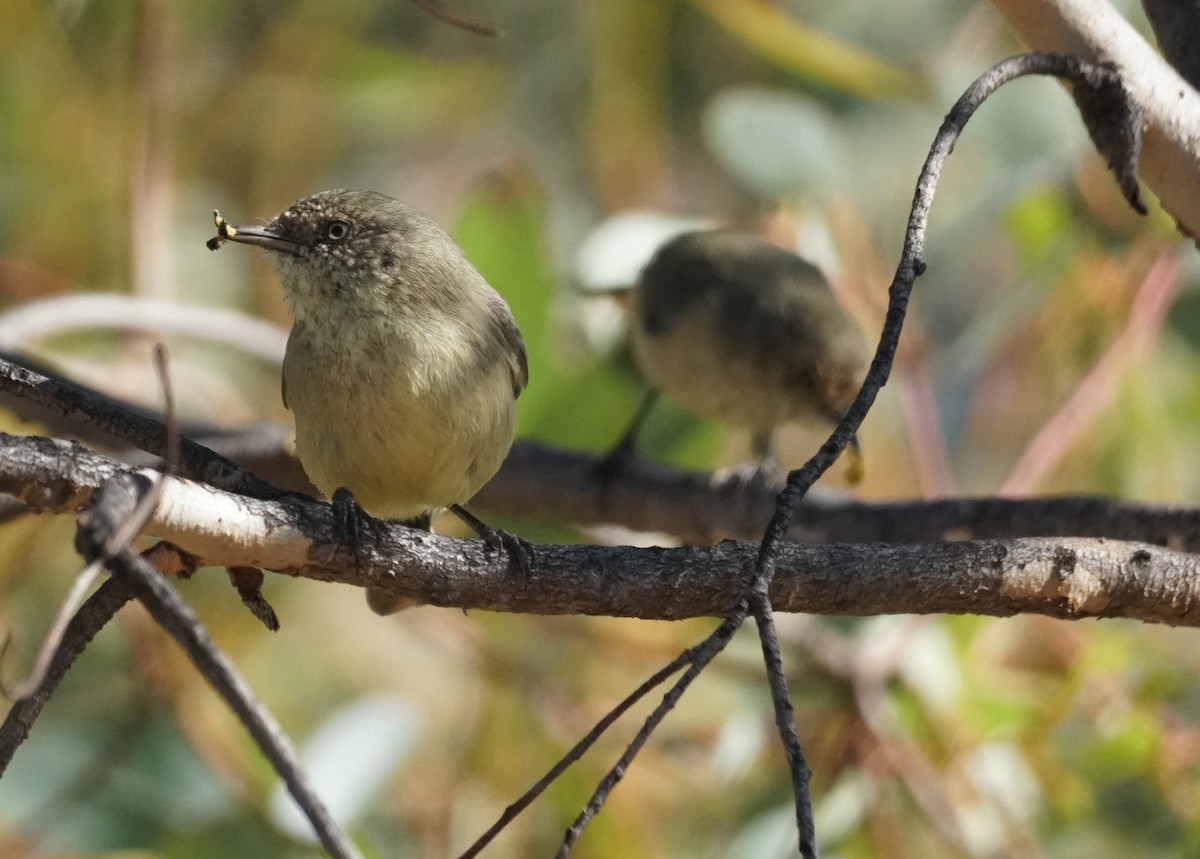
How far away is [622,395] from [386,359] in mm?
→ 1719

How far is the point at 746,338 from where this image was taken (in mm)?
3629

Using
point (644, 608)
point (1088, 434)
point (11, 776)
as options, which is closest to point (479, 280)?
point (644, 608)

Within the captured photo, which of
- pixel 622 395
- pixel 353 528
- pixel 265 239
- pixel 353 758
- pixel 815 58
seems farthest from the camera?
pixel 622 395

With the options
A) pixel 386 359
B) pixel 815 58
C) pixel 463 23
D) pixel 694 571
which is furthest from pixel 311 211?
pixel 815 58

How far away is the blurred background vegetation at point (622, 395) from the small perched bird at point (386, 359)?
88 cm

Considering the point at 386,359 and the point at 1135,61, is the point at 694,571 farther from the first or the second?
the point at 1135,61

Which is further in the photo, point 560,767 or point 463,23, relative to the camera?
point 463,23

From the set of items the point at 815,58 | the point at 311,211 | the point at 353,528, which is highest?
the point at 815,58

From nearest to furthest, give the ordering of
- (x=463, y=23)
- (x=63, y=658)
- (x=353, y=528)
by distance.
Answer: (x=63, y=658), (x=353, y=528), (x=463, y=23)

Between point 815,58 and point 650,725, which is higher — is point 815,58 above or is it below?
above

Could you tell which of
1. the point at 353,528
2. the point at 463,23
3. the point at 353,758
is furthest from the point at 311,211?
the point at 353,758

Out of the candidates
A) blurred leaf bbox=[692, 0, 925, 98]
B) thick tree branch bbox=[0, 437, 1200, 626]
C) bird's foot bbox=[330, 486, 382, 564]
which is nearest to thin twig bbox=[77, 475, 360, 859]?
thick tree branch bbox=[0, 437, 1200, 626]

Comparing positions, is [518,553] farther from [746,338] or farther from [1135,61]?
[746,338]

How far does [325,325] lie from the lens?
87.5 inches
